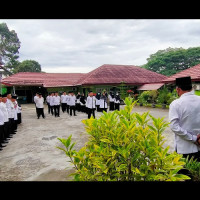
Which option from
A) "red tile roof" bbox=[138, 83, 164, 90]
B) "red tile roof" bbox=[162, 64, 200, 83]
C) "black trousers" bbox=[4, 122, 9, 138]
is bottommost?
"black trousers" bbox=[4, 122, 9, 138]

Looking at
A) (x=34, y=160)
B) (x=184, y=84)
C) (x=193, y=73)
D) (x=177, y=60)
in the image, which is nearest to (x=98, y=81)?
(x=193, y=73)

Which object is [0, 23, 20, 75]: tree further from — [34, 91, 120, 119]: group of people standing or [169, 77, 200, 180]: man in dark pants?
[169, 77, 200, 180]: man in dark pants

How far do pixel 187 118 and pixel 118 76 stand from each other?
20.5 meters

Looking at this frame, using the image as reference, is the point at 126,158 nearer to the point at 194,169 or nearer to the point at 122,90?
the point at 194,169

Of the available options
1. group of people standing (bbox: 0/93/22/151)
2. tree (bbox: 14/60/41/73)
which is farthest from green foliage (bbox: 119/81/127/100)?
tree (bbox: 14/60/41/73)

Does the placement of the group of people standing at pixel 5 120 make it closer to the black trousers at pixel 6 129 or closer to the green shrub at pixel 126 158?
the black trousers at pixel 6 129

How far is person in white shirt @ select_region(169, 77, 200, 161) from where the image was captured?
2.21 meters

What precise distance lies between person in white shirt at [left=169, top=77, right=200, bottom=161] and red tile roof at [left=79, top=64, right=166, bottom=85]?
17.5 meters

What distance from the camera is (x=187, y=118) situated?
7.38 feet

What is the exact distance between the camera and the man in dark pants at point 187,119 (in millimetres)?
2207

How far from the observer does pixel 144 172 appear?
151 cm

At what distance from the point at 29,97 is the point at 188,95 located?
81.2ft
